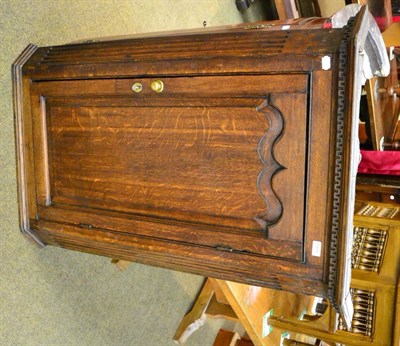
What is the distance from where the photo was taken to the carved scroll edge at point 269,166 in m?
1.27

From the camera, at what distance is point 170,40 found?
144 centimetres

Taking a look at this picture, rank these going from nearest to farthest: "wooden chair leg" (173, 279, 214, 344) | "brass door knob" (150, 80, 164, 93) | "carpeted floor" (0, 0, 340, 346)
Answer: "brass door knob" (150, 80, 164, 93)
"carpeted floor" (0, 0, 340, 346)
"wooden chair leg" (173, 279, 214, 344)

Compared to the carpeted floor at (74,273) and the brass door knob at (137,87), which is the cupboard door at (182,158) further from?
the carpeted floor at (74,273)

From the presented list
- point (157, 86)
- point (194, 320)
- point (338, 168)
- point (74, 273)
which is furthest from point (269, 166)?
point (194, 320)

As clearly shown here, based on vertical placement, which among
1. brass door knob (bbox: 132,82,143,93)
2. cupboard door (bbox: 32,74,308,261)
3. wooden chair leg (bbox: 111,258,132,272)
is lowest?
wooden chair leg (bbox: 111,258,132,272)

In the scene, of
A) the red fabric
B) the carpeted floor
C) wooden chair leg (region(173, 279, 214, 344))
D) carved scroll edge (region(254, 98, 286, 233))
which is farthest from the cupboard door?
the red fabric

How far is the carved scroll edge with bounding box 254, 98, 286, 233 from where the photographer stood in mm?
1269

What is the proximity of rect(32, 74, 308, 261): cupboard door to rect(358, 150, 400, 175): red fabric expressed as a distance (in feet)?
5.90

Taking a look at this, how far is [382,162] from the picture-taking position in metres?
2.88

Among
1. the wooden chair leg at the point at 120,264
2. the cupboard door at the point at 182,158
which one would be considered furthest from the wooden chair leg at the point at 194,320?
the cupboard door at the point at 182,158

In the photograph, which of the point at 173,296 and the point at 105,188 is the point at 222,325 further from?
the point at 105,188

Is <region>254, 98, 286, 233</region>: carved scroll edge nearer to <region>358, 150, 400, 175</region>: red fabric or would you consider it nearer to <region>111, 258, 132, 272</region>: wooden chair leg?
<region>111, 258, 132, 272</region>: wooden chair leg

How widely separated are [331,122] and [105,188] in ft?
2.58

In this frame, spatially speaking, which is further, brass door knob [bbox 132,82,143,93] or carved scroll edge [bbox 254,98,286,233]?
brass door knob [bbox 132,82,143,93]
